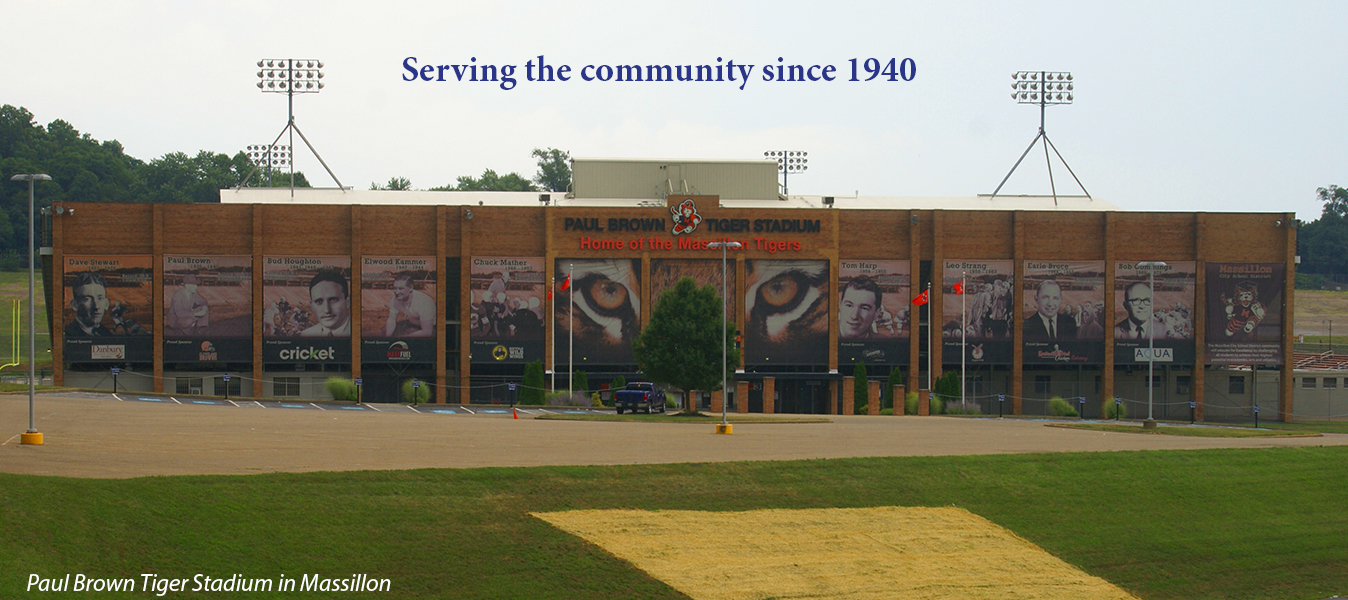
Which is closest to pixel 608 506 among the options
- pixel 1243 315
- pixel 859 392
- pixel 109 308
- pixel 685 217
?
pixel 859 392

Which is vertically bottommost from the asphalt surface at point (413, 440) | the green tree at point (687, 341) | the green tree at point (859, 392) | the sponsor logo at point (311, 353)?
the green tree at point (859, 392)

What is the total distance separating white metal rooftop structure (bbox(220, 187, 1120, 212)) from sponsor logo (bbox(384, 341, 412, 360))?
9452 millimetres

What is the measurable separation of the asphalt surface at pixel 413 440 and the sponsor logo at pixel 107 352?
15754mm

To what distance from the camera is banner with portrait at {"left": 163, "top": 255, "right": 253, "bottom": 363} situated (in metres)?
63.8

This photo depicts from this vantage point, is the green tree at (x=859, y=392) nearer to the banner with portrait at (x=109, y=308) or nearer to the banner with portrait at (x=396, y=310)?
the banner with portrait at (x=396, y=310)

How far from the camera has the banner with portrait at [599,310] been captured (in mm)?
66500

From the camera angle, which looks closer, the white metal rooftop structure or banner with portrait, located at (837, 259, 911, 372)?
banner with portrait, located at (837, 259, 911, 372)

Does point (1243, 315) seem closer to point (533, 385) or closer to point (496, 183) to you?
point (533, 385)

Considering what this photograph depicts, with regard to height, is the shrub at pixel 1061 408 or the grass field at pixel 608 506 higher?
the grass field at pixel 608 506

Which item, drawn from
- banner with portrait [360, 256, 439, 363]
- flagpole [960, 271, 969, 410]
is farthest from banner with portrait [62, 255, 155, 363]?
flagpole [960, 271, 969, 410]

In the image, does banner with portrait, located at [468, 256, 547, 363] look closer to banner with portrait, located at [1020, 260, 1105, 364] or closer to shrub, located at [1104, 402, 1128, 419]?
banner with portrait, located at [1020, 260, 1105, 364]

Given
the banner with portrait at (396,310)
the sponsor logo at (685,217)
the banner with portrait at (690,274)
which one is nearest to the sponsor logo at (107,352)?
the banner with portrait at (396,310)

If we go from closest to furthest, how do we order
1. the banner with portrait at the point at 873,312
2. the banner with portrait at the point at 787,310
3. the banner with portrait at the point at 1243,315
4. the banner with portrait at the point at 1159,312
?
1. the banner with portrait at the point at 787,310
2. the banner with portrait at the point at 873,312
3. the banner with portrait at the point at 1159,312
4. the banner with portrait at the point at 1243,315

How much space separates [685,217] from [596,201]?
7.53m
